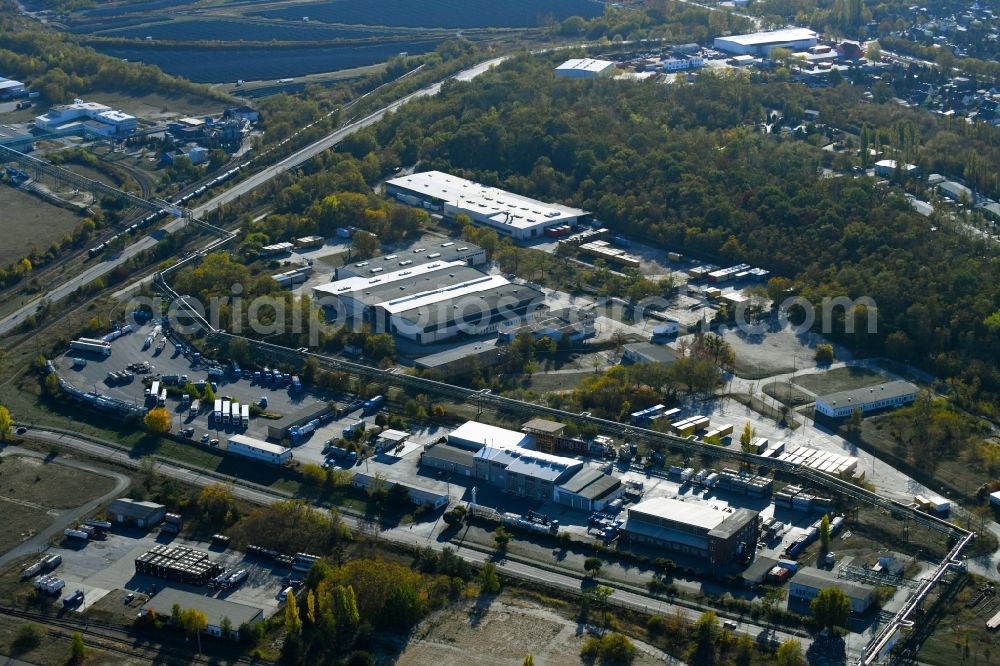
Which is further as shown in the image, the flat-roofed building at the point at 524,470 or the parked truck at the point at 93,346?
the parked truck at the point at 93,346

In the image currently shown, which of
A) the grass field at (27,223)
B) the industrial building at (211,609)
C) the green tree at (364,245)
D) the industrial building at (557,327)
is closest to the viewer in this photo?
the industrial building at (211,609)

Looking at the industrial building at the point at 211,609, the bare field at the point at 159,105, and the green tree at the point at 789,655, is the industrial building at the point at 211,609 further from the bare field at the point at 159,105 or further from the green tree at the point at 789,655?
the bare field at the point at 159,105

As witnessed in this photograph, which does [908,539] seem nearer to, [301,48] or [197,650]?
[197,650]

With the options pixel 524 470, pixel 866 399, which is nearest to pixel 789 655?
pixel 524 470

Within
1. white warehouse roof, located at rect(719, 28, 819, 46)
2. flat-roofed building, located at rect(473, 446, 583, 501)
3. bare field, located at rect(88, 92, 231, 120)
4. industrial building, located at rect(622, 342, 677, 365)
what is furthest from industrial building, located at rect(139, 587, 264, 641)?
white warehouse roof, located at rect(719, 28, 819, 46)

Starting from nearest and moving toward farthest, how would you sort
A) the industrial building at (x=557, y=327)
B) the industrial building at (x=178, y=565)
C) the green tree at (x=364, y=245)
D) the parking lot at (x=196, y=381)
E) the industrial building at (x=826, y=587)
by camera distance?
the industrial building at (x=826, y=587), the industrial building at (x=178, y=565), the parking lot at (x=196, y=381), the industrial building at (x=557, y=327), the green tree at (x=364, y=245)

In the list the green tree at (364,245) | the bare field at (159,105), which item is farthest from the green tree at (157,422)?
the bare field at (159,105)

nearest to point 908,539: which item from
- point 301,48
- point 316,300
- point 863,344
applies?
point 863,344

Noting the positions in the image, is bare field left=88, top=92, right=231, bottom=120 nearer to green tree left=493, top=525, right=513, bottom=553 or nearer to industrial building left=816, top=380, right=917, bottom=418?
industrial building left=816, top=380, right=917, bottom=418
